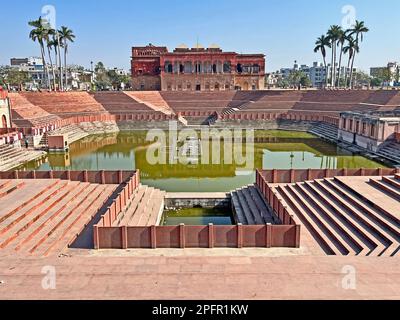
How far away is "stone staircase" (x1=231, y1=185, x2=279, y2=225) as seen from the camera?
633 inches

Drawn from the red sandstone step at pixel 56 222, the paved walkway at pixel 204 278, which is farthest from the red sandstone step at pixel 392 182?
the red sandstone step at pixel 56 222

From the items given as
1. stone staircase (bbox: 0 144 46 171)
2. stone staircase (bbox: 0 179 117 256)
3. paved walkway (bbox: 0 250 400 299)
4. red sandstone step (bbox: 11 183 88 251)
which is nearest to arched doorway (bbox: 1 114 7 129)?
stone staircase (bbox: 0 144 46 171)

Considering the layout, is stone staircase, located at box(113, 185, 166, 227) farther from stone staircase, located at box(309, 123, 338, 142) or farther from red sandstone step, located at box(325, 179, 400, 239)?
stone staircase, located at box(309, 123, 338, 142)

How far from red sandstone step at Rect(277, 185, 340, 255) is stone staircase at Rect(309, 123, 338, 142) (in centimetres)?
2527

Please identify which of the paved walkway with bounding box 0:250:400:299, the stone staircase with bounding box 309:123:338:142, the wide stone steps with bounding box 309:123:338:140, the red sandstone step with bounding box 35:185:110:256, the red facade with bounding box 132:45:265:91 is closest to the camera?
the paved walkway with bounding box 0:250:400:299

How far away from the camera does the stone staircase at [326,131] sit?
1690 inches

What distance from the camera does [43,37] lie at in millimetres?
60594

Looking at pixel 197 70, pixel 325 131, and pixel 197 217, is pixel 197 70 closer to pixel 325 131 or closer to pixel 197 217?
pixel 325 131

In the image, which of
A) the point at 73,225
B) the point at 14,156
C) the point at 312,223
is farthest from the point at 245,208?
the point at 14,156

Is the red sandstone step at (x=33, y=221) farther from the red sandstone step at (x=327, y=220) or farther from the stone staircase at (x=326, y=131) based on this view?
the stone staircase at (x=326, y=131)

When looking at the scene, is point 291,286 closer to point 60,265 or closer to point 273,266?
point 273,266

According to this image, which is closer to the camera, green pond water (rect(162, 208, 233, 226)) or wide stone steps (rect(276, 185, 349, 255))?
wide stone steps (rect(276, 185, 349, 255))
